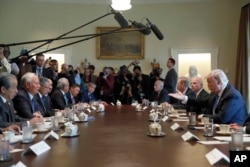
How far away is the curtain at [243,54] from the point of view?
26.2 ft

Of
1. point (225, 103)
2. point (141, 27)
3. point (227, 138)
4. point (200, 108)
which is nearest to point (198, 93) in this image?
point (200, 108)

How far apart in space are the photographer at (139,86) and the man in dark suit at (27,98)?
13.4 feet

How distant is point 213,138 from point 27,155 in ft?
4.08

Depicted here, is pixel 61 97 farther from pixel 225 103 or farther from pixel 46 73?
pixel 225 103

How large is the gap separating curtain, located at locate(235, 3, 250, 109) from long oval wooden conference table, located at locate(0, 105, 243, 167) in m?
5.75

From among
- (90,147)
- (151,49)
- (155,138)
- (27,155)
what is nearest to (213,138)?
(155,138)

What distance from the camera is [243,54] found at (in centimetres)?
810

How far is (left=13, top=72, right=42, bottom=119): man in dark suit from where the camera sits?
3826mm

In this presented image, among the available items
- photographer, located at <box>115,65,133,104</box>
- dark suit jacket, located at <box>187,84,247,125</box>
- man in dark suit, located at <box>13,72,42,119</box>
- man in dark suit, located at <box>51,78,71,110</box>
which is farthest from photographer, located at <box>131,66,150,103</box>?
dark suit jacket, located at <box>187,84,247,125</box>

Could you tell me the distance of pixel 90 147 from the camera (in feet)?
7.09

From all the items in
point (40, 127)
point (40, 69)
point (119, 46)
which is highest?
point (119, 46)

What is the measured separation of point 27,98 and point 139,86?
14.5 feet

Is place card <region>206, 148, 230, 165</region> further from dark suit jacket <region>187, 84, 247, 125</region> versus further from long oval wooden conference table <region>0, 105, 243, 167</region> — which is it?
dark suit jacket <region>187, 84, 247, 125</region>

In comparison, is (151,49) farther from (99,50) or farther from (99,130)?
(99,130)
